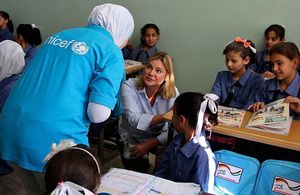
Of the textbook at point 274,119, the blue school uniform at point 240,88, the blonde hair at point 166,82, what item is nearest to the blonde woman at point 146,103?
the blonde hair at point 166,82

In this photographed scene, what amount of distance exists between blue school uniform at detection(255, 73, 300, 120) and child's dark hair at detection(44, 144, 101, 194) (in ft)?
5.54

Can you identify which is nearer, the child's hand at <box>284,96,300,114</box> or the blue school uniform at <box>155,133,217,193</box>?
the blue school uniform at <box>155,133,217,193</box>

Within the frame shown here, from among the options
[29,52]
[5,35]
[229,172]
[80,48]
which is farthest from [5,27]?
[229,172]

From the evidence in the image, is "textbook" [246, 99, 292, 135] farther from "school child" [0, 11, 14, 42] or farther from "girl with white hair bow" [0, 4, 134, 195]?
"school child" [0, 11, 14, 42]

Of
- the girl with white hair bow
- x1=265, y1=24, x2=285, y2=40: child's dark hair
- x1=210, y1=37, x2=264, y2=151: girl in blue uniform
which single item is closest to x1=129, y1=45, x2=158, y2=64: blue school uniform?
x1=265, y1=24, x2=285, y2=40: child's dark hair

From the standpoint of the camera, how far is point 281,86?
2.18 meters

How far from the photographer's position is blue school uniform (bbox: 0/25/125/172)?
124cm

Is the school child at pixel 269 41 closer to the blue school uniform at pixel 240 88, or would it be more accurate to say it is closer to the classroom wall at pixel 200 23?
the classroom wall at pixel 200 23

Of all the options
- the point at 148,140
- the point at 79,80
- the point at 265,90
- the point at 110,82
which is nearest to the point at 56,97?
the point at 79,80

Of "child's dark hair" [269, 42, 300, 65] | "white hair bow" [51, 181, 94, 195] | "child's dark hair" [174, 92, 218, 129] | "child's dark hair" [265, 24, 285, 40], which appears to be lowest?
"white hair bow" [51, 181, 94, 195]

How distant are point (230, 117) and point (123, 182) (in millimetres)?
1050

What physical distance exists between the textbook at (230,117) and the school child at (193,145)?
0.82 feet

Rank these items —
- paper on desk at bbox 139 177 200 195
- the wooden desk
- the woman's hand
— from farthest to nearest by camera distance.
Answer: the woman's hand < the wooden desk < paper on desk at bbox 139 177 200 195

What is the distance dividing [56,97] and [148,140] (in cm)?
103
